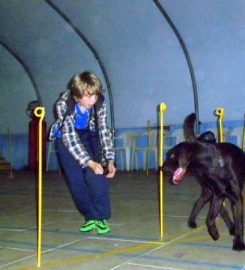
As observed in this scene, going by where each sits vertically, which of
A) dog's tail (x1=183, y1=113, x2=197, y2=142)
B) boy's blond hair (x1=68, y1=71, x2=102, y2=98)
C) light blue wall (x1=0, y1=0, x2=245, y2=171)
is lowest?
dog's tail (x1=183, y1=113, x2=197, y2=142)

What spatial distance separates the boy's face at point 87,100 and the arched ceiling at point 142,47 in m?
5.87

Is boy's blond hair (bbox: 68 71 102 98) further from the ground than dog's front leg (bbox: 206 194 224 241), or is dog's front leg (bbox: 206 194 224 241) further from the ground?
boy's blond hair (bbox: 68 71 102 98)

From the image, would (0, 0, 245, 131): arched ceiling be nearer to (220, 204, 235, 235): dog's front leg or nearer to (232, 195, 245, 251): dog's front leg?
(220, 204, 235, 235): dog's front leg

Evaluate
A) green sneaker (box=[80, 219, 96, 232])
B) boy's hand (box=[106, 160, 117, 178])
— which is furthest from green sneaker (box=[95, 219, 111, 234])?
boy's hand (box=[106, 160, 117, 178])

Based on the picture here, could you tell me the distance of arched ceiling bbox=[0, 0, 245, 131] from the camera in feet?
30.1

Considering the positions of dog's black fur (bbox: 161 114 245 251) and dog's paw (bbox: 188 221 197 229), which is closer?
dog's black fur (bbox: 161 114 245 251)

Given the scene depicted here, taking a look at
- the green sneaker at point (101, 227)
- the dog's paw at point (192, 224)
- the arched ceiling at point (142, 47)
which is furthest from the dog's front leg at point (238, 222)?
the arched ceiling at point (142, 47)

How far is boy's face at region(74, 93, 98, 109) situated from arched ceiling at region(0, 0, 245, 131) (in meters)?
5.87

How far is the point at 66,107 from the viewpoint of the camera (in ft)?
11.7

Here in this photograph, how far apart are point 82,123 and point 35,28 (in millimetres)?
7304

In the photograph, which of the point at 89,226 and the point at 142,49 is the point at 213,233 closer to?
the point at 89,226

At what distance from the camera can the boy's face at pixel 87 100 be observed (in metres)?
3.48

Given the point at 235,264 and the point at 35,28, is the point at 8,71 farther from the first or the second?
the point at 235,264

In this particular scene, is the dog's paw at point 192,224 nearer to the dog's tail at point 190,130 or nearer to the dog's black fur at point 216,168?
the dog's black fur at point 216,168
